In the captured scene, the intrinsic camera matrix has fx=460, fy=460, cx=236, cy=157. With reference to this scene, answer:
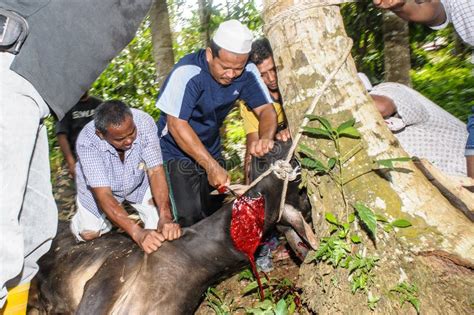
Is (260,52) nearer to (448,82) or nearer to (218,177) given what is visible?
(218,177)

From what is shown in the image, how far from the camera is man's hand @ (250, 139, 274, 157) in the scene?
9.66ft

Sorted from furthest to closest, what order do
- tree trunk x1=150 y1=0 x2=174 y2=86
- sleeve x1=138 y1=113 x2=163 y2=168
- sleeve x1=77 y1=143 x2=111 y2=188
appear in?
tree trunk x1=150 y1=0 x2=174 y2=86
sleeve x1=138 y1=113 x2=163 y2=168
sleeve x1=77 y1=143 x2=111 y2=188

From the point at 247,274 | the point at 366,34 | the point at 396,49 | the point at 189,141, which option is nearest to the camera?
the point at 247,274

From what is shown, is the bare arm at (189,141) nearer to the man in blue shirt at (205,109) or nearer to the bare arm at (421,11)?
the man in blue shirt at (205,109)

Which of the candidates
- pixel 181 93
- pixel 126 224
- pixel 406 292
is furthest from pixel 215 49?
pixel 406 292

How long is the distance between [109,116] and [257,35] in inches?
162

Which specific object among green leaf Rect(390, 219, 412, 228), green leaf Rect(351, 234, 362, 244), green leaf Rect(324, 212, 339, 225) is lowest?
green leaf Rect(351, 234, 362, 244)

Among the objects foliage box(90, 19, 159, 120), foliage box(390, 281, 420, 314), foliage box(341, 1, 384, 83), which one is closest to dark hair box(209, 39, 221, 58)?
foliage box(390, 281, 420, 314)

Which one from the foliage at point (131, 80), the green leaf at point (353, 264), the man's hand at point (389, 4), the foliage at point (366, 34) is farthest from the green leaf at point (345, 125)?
the foliage at point (131, 80)

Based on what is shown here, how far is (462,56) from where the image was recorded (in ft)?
25.3

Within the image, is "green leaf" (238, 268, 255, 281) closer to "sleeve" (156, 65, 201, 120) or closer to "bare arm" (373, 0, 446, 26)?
"sleeve" (156, 65, 201, 120)

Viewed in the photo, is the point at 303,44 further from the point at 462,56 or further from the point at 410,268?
the point at 462,56

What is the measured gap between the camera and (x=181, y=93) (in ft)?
11.1

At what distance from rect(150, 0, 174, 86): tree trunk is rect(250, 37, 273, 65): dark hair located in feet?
6.97
